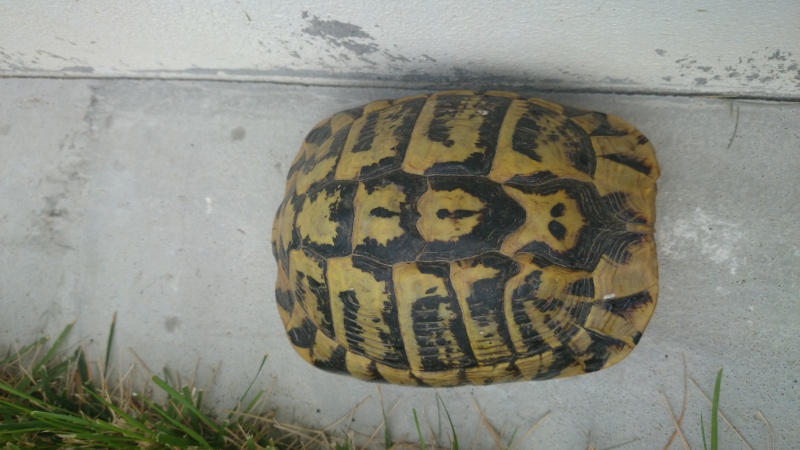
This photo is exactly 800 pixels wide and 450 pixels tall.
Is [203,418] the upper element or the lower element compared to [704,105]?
lower

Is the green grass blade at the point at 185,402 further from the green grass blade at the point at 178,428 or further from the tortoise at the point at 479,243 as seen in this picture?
the tortoise at the point at 479,243

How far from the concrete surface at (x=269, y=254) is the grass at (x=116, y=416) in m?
0.06

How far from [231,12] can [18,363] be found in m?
1.62

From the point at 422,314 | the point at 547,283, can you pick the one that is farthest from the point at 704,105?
the point at 422,314

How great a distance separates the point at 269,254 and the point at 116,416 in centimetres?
80

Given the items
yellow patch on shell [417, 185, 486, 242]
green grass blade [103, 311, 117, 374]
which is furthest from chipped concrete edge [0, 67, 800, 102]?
green grass blade [103, 311, 117, 374]

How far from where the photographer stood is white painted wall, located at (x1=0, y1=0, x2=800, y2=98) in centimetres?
164

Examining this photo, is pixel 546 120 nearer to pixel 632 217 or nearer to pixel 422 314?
pixel 632 217

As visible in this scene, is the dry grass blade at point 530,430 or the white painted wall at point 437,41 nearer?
the white painted wall at point 437,41

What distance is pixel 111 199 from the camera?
8.07ft

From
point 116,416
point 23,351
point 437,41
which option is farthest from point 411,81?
point 23,351

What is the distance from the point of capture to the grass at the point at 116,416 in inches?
79.8

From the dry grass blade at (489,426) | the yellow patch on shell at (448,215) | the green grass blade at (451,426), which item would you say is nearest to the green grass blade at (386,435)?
the green grass blade at (451,426)

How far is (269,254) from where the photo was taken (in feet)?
7.56
